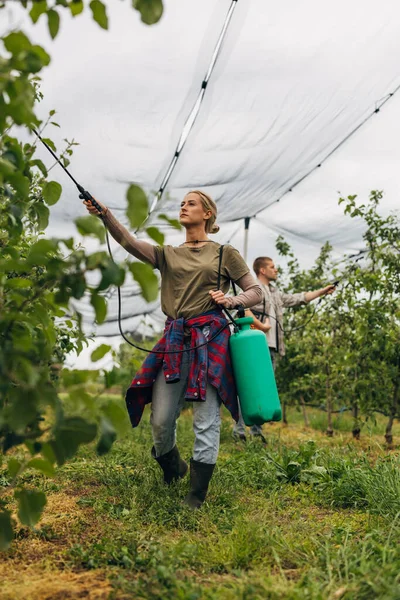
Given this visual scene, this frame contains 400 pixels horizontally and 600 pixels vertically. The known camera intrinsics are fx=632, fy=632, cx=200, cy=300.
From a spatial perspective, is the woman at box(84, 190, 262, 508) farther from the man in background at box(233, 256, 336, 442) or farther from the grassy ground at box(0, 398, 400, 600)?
the man in background at box(233, 256, 336, 442)

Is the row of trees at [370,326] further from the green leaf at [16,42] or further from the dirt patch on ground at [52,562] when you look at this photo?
the green leaf at [16,42]

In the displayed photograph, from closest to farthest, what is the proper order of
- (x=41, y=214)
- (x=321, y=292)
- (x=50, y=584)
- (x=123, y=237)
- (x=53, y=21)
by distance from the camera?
(x=53, y=21)
(x=50, y=584)
(x=41, y=214)
(x=123, y=237)
(x=321, y=292)

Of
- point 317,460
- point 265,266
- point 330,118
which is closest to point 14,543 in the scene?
point 317,460

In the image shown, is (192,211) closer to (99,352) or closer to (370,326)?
(99,352)

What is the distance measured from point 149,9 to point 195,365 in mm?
1848

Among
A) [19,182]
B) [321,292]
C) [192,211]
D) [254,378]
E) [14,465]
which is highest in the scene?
[192,211]

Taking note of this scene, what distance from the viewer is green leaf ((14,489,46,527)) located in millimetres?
1625

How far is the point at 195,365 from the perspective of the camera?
290 cm

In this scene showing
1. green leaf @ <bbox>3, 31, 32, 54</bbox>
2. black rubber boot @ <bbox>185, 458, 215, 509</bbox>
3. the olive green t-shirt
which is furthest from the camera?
the olive green t-shirt

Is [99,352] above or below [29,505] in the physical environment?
above

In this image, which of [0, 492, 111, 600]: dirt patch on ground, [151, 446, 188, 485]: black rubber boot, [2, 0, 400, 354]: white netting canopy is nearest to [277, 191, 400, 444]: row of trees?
[2, 0, 400, 354]: white netting canopy

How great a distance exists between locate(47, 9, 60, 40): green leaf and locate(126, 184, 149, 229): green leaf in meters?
0.41

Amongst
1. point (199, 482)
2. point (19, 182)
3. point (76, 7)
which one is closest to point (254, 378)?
point (199, 482)

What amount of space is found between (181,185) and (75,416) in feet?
17.8
